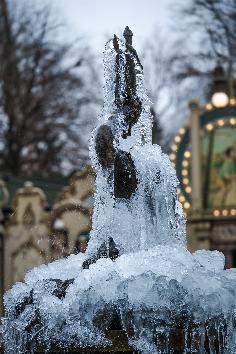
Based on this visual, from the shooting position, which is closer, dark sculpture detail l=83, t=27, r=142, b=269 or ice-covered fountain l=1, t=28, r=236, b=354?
ice-covered fountain l=1, t=28, r=236, b=354

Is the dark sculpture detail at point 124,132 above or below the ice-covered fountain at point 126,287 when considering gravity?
above

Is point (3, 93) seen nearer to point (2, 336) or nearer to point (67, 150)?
point (67, 150)

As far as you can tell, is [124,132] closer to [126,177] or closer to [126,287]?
[126,177]

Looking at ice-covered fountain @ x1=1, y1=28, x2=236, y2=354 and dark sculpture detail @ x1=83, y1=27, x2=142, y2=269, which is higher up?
dark sculpture detail @ x1=83, y1=27, x2=142, y2=269

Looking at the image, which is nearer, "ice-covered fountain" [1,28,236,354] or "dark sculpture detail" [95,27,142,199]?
"ice-covered fountain" [1,28,236,354]

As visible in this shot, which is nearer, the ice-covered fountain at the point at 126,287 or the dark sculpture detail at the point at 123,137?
the ice-covered fountain at the point at 126,287

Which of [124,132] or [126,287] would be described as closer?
[126,287]

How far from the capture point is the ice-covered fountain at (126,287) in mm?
6016

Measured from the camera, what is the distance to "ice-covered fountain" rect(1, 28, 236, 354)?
19.7ft

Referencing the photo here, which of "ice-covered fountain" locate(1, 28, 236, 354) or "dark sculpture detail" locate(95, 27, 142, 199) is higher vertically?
"dark sculpture detail" locate(95, 27, 142, 199)

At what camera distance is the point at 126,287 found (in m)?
6.04

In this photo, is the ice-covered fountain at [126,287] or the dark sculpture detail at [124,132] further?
the dark sculpture detail at [124,132]

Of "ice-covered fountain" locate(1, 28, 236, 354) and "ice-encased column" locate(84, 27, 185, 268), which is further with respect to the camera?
"ice-encased column" locate(84, 27, 185, 268)

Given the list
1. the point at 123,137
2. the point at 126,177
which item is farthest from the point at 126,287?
the point at 123,137
